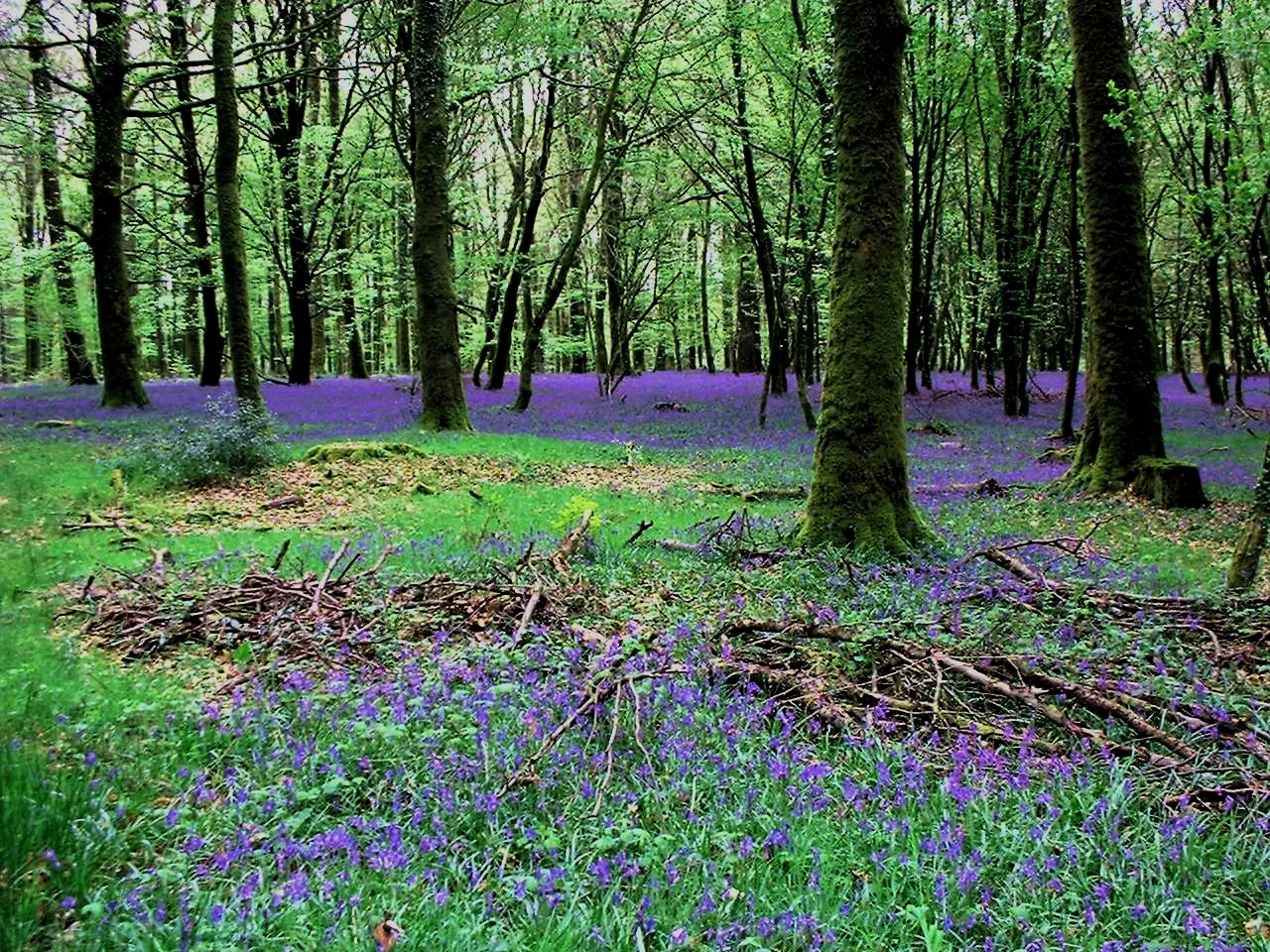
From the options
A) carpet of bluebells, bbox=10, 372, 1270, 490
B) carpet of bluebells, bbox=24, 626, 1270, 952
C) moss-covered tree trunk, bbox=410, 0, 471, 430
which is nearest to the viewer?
carpet of bluebells, bbox=24, 626, 1270, 952

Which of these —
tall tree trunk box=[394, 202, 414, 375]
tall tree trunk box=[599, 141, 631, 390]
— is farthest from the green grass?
tall tree trunk box=[394, 202, 414, 375]

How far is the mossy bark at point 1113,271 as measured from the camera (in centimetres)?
1005

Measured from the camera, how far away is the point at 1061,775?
305 centimetres

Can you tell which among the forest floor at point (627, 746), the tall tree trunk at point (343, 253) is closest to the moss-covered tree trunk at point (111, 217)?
the tall tree trunk at point (343, 253)

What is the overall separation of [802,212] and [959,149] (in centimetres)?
1075

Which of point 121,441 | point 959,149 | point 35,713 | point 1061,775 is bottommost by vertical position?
point 1061,775

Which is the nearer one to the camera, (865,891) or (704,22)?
(865,891)

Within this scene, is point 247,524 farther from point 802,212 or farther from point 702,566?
point 802,212

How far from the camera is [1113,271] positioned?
10.2 meters

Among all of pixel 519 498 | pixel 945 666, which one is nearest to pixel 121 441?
pixel 519 498

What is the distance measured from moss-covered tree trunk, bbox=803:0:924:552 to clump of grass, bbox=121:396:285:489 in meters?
8.22

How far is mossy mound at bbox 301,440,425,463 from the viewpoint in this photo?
38.9 feet

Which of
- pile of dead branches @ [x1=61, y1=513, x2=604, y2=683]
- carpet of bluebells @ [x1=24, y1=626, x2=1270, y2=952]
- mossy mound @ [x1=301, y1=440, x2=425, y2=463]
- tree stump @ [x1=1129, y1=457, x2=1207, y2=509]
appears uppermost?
mossy mound @ [x1=301, y1=440, x2=425, y2=463]

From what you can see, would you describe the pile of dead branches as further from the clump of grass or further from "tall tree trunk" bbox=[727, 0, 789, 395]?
"tall tree trunk" bbox=[727, 0, 789, 395]
